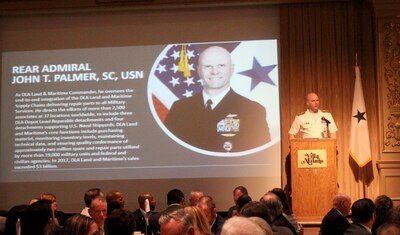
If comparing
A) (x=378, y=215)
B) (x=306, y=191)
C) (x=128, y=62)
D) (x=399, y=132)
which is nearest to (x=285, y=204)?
(x=378, y=215)

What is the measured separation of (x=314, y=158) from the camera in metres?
8.62

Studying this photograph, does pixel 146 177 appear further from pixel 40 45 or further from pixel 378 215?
pixel 378 215

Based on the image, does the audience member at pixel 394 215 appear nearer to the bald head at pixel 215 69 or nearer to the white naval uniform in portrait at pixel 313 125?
the white naval uniform in portrait at pixel 313 125

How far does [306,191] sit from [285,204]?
2859 millimetres

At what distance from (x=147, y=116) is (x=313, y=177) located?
108 inches

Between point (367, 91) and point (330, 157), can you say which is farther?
point (367, 91)

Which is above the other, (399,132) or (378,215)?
(399,132)

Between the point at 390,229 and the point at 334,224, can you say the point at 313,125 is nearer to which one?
the point at 334,224

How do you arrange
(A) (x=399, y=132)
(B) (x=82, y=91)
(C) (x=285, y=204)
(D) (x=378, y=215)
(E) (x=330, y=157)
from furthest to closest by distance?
(B) (x=82, y=91)
(A) (x=399, y=132)
(E) (x=330, y=157)
(C) (x=285, y=204)
(D) (x=378, y=215)

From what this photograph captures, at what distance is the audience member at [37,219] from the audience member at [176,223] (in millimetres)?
827

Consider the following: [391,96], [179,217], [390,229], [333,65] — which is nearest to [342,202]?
[179,217]

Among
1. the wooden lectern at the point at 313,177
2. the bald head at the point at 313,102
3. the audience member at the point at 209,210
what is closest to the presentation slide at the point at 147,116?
the bald head at the point at 313,102

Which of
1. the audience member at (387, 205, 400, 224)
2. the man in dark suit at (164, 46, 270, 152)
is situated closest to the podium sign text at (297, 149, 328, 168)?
the man in dark suit at (164, 46, 270, 152)

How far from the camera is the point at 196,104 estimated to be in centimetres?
987
